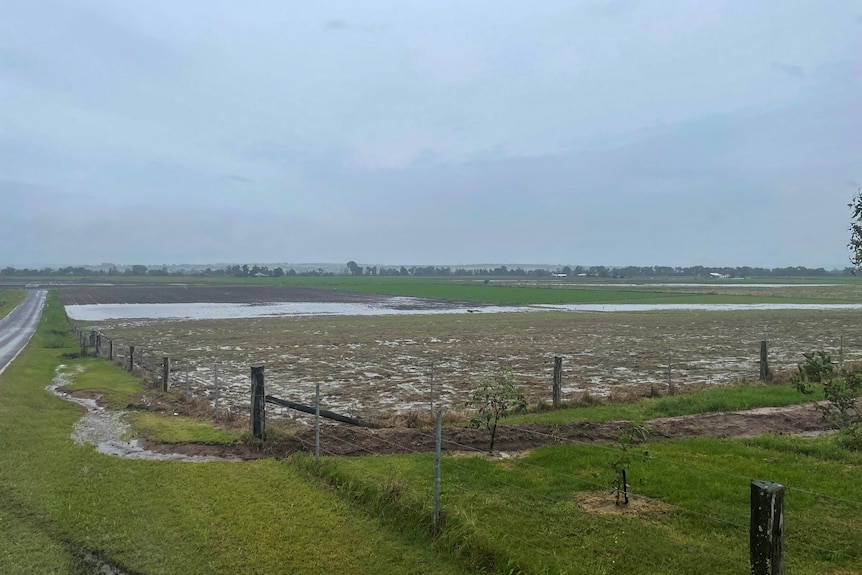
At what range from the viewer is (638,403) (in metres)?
17.2

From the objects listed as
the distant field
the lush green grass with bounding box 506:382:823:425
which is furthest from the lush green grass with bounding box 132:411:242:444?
the distant field

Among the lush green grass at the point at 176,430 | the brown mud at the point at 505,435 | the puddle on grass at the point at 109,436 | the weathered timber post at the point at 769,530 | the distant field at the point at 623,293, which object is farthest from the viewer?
the distant field at the point at 623,293

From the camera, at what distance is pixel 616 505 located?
8.77m

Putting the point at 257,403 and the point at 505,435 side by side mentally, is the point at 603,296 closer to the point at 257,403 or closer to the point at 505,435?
the point at 505,435

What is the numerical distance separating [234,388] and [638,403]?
47.1 feet

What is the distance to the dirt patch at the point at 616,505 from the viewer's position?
8.53 m

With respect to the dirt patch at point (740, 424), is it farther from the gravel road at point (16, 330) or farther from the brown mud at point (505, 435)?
the gravel road at point (16, 330)

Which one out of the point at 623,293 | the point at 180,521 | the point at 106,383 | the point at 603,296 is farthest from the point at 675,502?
the point at 623,293

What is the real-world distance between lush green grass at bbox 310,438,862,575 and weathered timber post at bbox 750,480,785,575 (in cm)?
179

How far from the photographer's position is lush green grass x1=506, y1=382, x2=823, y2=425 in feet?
50.0

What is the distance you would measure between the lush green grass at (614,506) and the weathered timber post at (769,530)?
1786mm

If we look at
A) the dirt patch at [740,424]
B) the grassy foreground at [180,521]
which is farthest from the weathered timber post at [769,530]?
the dirt patch at [740,424]

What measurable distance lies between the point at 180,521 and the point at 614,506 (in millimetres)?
6057

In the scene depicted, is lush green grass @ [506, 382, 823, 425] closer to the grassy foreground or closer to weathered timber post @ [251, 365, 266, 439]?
weathered timber post @ [251, 365, 266, 439]
